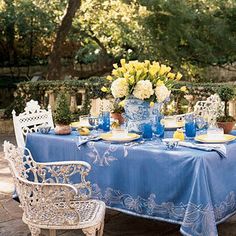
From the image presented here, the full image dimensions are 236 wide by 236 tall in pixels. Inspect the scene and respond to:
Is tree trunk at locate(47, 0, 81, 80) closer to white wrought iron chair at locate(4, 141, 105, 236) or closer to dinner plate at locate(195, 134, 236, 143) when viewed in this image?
dinner plate at locate(195, 134, 236, 143)

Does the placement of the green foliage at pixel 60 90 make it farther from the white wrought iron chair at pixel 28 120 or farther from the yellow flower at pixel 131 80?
the yellow flower at pixel 131 80

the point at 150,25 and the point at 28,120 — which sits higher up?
the point at 150,25

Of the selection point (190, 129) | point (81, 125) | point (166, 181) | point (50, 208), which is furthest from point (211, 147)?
point (81, 125)

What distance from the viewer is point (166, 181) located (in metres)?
2.65

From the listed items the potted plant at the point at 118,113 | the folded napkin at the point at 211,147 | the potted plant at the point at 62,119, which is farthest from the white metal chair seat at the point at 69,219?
the potted plant at the point at 118,113

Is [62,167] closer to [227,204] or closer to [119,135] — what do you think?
[119,135]

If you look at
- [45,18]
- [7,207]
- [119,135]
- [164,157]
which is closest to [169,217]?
[164,157]

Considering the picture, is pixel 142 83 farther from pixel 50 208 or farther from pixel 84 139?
pixel 50 208

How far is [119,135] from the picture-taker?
9.85 feet

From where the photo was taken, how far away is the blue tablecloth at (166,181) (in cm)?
247

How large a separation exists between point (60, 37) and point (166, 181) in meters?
6.34

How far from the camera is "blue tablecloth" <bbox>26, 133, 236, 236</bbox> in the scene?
2.47 meters

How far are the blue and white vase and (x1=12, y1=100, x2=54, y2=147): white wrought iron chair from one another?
3.11 ft

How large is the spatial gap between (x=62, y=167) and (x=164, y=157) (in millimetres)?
702
